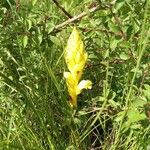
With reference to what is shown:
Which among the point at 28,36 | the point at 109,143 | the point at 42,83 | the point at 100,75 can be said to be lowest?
the point at 109,143

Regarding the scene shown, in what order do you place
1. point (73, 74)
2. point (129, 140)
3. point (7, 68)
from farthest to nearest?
point (7, 68)
point (129, 140)
point (73, 74)

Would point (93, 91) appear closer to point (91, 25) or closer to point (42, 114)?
point (91, 25)

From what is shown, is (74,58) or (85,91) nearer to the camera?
(74,58)

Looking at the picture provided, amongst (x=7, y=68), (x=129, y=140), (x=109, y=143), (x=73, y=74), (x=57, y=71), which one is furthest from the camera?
(x=57, y=71)

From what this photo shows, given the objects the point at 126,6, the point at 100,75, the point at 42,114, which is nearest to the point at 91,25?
the point at 126,6

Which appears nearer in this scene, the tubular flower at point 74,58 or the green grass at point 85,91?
the tubular flower at point 74,58

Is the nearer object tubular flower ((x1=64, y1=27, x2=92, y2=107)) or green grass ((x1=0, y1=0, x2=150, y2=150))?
tubular flower ((x1=64, y1=27, x2=92, y2=107))

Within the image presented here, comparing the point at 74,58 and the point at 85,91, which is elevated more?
the point at 74,58

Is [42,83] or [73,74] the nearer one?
[73,74]
